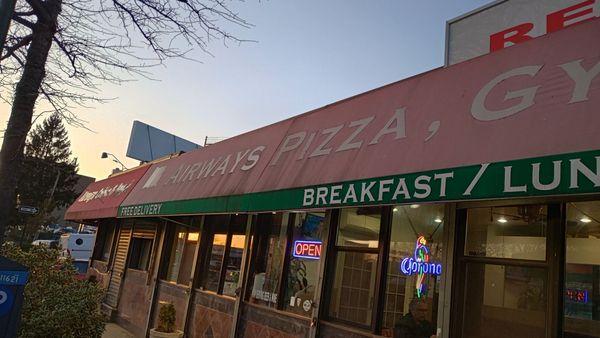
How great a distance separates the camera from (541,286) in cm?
461

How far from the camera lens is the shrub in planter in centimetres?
595

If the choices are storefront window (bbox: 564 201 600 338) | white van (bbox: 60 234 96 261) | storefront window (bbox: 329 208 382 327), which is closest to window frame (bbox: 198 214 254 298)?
storefront window (bbox: 329 208 382 327)

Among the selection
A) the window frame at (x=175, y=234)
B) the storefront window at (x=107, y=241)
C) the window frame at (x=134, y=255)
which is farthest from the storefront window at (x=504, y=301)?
the storefront window at (x=107, y=241)

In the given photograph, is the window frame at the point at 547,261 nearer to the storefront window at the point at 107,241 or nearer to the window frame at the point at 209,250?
the window frame at the point at 209,250

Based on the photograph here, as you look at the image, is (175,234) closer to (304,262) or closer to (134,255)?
(134,255)

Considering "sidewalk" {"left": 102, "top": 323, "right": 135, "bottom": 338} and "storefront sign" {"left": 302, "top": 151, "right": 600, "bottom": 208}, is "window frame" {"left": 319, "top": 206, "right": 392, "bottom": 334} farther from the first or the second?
"sidewalk" {"left": 102, "top": 323, "right": 135, "bottom": 338}

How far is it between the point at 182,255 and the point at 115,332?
2.71m

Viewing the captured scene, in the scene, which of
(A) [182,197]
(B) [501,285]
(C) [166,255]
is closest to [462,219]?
(B) [501,285]

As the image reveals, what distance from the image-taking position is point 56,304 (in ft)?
20.8

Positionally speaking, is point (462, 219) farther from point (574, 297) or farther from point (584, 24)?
point (584, 24)

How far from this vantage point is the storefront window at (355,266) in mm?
6324

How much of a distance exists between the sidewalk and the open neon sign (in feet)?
19.5

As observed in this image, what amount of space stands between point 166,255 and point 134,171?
11.7ft

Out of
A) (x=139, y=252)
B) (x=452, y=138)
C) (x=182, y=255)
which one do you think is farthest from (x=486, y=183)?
(x=139, y=252)
